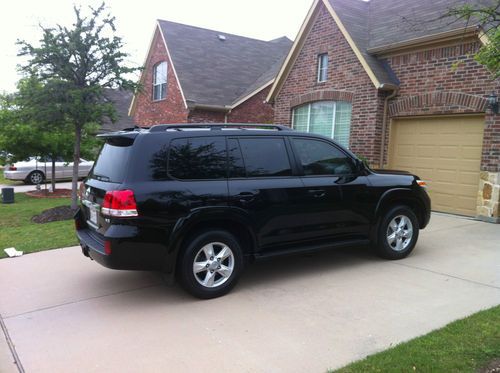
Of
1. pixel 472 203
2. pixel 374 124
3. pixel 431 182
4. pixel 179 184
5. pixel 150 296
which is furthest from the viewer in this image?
pixel 374 124

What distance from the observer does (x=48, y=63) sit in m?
9.58

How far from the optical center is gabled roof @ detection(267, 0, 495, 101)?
978cm

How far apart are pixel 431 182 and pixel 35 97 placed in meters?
9.23

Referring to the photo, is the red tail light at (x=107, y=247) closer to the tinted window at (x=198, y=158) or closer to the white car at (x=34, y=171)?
the tinted window at (x=198, y=158)

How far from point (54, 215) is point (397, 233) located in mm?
7775

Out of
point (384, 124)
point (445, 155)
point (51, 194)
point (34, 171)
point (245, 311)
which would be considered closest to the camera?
point (245, 311)

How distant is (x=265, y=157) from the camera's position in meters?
5.06

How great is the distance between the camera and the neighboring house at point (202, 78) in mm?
16953

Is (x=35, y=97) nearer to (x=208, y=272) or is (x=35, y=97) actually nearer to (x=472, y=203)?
(x=208, y=272)

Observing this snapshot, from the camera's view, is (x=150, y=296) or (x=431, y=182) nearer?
(x=150, y=296)

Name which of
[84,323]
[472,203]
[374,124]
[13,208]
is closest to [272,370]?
[84,323]

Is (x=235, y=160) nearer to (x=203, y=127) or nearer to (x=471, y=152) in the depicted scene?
(x=203, y=127)

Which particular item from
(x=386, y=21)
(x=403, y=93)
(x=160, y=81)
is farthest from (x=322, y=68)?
(x=160, y=81)

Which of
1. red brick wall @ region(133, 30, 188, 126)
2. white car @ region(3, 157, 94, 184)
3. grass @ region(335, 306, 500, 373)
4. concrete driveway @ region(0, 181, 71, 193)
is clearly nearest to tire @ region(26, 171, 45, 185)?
white car @ region(3, 157, 94, 184)
